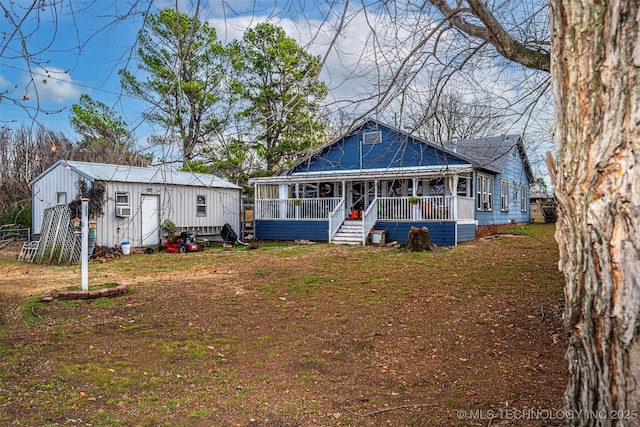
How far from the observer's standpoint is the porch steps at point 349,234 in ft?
55.9

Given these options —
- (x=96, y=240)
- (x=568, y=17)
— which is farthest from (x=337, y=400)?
(x=96, y=240)

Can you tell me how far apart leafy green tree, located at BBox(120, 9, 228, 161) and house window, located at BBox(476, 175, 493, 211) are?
14.7 m

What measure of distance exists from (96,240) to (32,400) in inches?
500

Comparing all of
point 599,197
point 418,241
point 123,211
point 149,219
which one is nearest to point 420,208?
point 418,241

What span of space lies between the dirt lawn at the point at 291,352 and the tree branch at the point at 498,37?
9.51 feet

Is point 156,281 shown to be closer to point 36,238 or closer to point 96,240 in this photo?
point 96,240

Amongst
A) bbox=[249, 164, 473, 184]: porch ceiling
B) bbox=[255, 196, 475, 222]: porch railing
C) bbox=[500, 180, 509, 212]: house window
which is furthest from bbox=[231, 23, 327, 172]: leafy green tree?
bbox=[500, 180, 509, 212]: house window

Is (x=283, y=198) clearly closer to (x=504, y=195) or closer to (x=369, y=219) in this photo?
(x=369, y=219)

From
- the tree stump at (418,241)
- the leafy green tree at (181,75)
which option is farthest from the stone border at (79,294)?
the tree stump at (418,241)

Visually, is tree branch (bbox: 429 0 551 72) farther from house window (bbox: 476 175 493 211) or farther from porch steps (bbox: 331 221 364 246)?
house window (bbox: 476 175 493 211)

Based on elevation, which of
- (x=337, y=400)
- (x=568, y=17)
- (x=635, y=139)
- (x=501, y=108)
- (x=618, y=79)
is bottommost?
(x=337, y=400)

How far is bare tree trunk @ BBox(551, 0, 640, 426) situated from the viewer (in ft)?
6.35

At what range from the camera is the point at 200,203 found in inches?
736

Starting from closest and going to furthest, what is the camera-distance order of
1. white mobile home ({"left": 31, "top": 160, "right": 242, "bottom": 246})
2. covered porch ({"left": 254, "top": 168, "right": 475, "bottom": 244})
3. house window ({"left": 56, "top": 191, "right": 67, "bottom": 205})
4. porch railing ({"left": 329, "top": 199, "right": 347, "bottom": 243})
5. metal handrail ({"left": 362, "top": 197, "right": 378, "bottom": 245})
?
white mobile home ({"left": 31, "top": 160, "right": 242, "bottom": 246})
house window ({"left": 56, "top": 191, "right": 67, "bottom": 205})
covered porch ({"left": 254, "top": 168, "right": 475, "bottom": 244})
metal handrail ({"left": 362, "top": 197, "right": 378, "bottom": 245})
porch railing ({"left": 329, "top": 199, "right": 347, "bottom": 243})
